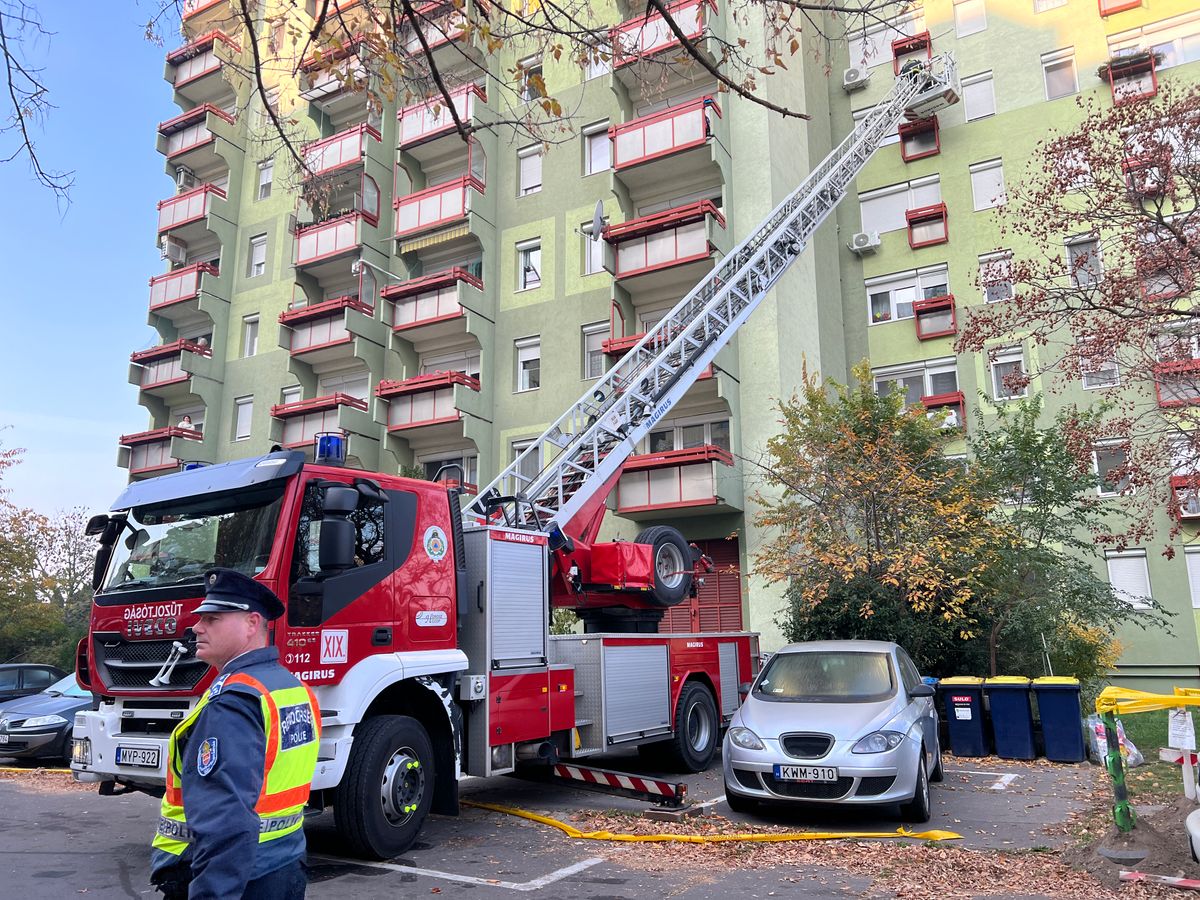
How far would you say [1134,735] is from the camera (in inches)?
579

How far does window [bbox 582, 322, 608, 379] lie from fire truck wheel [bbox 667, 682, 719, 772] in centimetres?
1269

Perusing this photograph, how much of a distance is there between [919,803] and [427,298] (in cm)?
2025

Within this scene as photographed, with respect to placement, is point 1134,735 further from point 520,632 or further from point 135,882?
point 135,882

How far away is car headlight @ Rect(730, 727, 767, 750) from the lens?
8109 mm

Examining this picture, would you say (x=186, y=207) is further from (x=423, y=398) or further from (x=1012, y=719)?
(x=1012, y=719)

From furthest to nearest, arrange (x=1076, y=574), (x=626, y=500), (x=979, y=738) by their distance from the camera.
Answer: (x=626, y=500)
(x=1076, y=574)
(x=979, y=738)

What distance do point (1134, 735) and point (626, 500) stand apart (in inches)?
414

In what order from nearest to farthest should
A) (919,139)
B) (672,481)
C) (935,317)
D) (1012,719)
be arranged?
(1012,719), (672,481), (935,317), (919,139)

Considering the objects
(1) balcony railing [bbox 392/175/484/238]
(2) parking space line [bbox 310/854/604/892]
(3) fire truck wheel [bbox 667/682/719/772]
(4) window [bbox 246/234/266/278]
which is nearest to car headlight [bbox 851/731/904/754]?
(2) parking space line [bbox 310/854/604/892]

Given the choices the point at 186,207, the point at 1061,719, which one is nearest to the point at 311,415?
the point at 186,207

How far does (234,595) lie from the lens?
2.98 m

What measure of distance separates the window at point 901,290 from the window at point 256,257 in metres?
20.1

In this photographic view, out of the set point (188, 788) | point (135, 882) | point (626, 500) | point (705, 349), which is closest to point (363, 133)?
point (626, 500)

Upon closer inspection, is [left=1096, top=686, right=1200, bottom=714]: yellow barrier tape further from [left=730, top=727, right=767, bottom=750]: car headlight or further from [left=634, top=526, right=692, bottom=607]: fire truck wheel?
[left=634, top=526, right=692, bottom=607]: fire truck wheel
